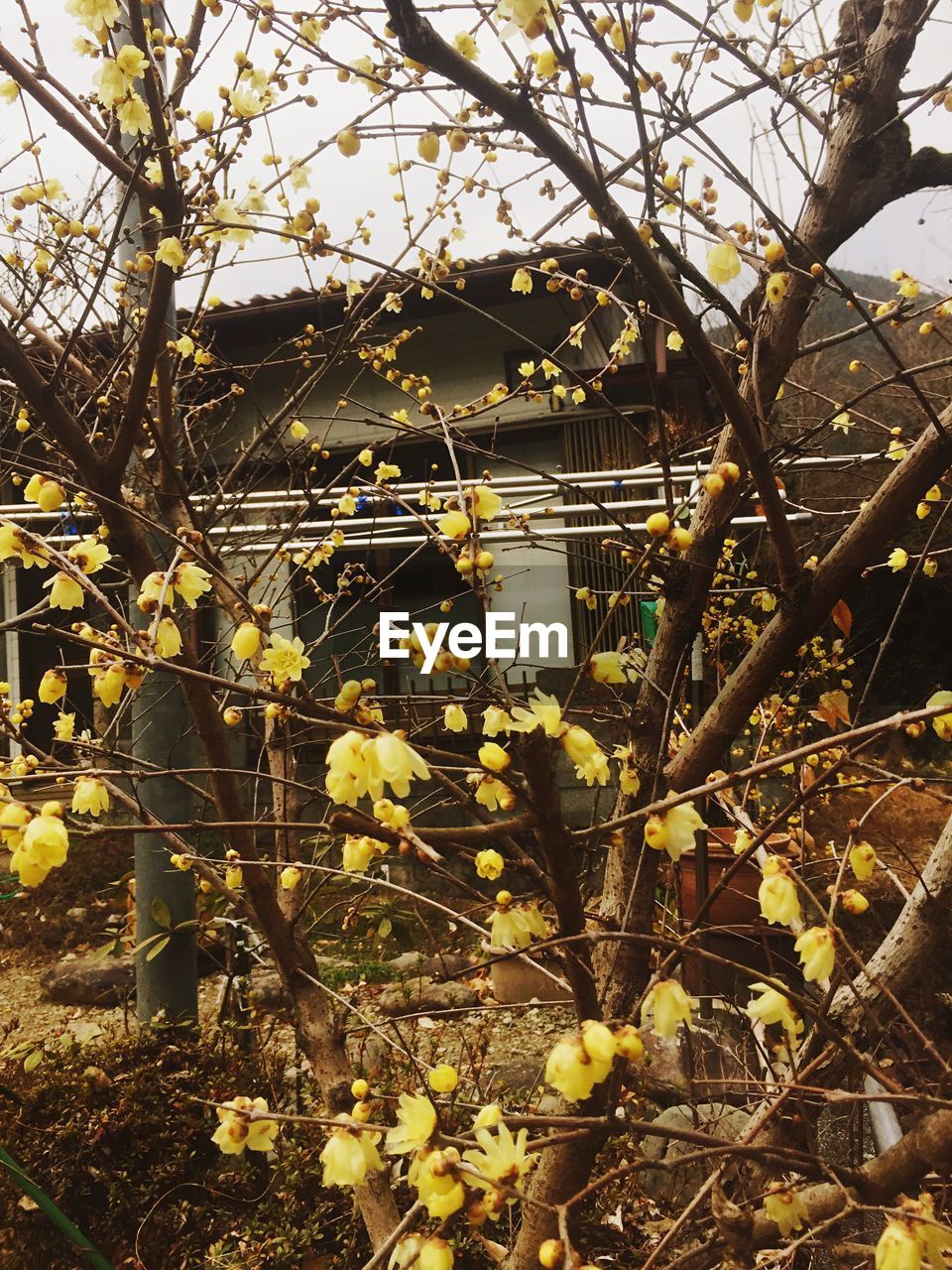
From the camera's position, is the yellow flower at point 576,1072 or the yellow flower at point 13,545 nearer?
the yellow flower at point 576,1072

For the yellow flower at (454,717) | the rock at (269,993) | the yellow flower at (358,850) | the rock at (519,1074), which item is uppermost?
the yellow flower at (454,717)

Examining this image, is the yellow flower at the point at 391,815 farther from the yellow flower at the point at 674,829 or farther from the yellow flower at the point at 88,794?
the yellow flower at the point at 88,794

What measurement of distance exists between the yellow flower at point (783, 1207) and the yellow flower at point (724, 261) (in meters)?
1.49

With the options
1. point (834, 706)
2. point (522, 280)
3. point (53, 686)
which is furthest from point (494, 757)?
point (522, 280)

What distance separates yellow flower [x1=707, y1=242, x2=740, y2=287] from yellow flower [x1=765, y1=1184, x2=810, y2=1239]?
1.49m

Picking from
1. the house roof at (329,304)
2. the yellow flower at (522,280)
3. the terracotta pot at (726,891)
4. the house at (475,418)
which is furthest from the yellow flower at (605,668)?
the house roof at (329,304)

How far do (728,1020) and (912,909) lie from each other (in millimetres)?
1743

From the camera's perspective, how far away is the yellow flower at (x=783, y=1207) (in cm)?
119

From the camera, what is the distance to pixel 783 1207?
1.19 meters

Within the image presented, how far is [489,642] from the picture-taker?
134 centimetres

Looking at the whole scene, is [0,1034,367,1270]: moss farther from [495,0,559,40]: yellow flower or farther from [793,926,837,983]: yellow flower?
[495,0,559,40]: yellow flower

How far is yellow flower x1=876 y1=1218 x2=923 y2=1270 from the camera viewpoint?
2.87 ft

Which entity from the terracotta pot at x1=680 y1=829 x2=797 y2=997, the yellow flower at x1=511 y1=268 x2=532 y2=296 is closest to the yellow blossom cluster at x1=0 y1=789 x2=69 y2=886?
the yellow flower at x1=511 y1=268 x2=532 y2=296

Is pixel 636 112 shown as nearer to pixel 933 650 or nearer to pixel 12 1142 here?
pixel 12 1142
